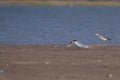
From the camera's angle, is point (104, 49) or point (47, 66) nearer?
point (47, 66)

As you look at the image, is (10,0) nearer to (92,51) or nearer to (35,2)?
(35,2)

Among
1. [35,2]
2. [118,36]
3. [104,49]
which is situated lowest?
[35,2]

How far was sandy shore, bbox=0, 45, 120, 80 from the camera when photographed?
58.5ft

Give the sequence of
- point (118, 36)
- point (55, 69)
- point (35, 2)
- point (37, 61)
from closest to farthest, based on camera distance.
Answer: point (55, 69) → point (37, 61) → point (118, 36) → point (35, 2)

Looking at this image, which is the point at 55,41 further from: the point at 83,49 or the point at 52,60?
the point at 52,60

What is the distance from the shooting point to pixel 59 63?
65.8ft

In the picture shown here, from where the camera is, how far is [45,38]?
1305 inches

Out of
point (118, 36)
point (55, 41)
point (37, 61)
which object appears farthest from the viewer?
point (118, 36)

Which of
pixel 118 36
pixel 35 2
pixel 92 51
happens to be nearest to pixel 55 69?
pixel 92 51

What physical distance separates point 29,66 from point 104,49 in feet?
17.2

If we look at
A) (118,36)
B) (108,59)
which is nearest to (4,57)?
(108,59)

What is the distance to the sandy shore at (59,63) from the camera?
58.5ft

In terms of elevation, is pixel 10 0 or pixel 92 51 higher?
pixel 92 51

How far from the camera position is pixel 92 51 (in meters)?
23.5
